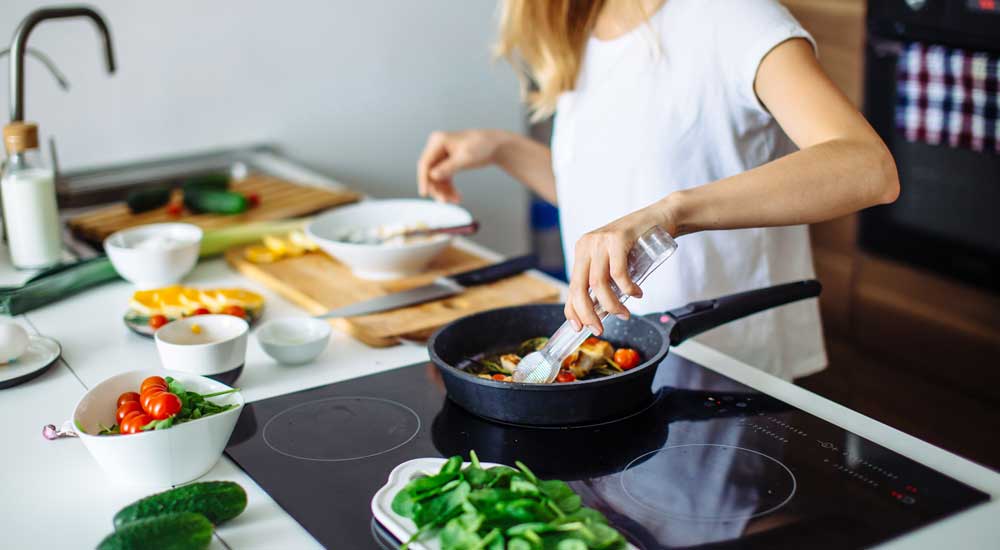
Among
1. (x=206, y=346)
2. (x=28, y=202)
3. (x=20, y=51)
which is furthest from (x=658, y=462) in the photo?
(x=20, y=51)

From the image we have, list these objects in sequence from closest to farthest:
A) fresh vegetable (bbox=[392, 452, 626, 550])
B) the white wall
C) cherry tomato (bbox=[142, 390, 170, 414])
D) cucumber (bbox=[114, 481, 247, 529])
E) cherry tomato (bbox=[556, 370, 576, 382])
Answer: fresh vegetable (bbox=[392, 452, 626, 550])
cucumber (bbox=[114, 481, 247, 529])
cherry tomato (bbox=[142, 390, 170, 414])
cherry tomato (bbox=[556, 370, 576, 382])
the white wall

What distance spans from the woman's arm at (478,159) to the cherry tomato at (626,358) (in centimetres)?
57

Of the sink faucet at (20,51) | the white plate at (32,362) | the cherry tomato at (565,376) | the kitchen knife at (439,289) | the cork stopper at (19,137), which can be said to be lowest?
the white plate at (32,362)

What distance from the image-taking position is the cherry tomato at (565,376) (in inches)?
45.8

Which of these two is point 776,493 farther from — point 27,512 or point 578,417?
point 27,512

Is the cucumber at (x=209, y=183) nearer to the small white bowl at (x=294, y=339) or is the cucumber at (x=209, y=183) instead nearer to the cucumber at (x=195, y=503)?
the small white bowl at (x=294, y=339)

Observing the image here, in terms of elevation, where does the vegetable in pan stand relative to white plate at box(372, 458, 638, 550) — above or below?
above

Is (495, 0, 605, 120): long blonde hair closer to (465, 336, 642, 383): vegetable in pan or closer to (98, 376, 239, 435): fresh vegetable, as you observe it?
(465, 336, 642, 383): vegetable in pan

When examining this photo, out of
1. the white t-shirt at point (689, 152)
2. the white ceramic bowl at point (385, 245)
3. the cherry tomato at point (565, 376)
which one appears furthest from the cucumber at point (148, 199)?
the cherry tomato at point (565, 376)

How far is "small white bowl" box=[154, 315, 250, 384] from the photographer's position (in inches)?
47.9

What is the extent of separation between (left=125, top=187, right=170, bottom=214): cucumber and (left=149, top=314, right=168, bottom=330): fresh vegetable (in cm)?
61

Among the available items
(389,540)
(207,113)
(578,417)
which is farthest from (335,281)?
(207,113)

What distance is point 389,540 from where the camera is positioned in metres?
0.89

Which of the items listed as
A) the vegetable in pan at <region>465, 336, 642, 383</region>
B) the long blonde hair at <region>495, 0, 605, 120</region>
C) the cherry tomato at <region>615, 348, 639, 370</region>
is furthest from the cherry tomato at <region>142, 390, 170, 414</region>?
the long blonde hair at <region>495, 0, 605, 120</region>
